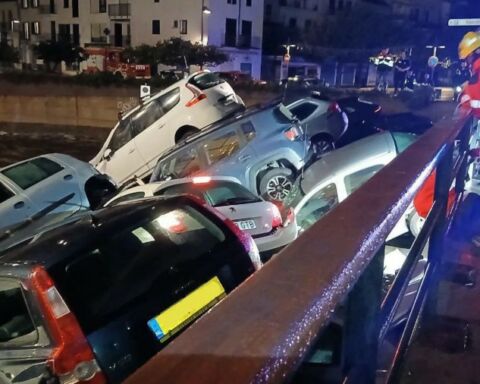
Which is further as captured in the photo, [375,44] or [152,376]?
[375,44]

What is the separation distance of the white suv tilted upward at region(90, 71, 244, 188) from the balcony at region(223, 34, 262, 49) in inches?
1307

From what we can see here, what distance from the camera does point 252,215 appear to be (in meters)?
7.38

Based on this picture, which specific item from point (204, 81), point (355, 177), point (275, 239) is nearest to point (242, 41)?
point (204, 81)

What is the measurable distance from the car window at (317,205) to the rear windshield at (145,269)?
2.79m

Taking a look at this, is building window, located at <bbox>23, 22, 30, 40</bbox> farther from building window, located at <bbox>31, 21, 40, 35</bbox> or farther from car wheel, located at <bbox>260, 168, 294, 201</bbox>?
car wheel, located at <bbox>260, 168, 294, 201</bbox>

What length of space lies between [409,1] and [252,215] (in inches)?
2189

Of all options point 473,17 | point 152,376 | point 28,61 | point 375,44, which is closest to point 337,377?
point 152,376

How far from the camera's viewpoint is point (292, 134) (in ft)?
30.7

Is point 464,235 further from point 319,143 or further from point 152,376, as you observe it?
point 319,143

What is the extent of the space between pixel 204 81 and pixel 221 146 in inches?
110

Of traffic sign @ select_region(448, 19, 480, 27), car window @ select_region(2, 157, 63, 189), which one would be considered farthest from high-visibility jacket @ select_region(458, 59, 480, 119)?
car window @ select_region(2, 157, 63, 189)

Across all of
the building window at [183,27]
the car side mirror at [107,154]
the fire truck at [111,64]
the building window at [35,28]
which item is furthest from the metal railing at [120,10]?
the car side mirror at [107,154]

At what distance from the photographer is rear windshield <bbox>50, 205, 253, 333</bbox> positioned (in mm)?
3510

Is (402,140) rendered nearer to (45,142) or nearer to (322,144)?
(322,144)
